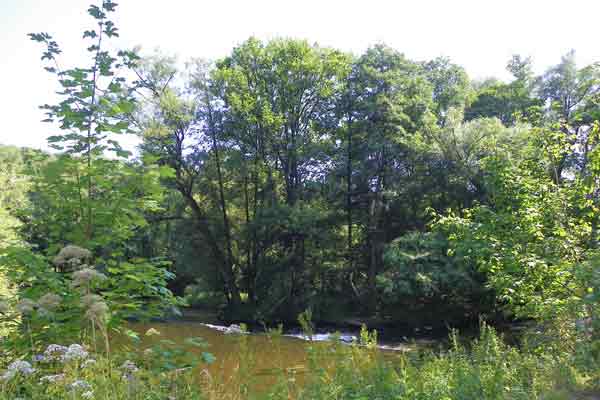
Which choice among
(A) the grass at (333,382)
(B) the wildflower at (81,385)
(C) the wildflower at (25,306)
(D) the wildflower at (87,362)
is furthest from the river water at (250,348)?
(C) the wildflower at (25,306)

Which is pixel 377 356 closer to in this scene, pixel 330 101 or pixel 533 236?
pixel 533 236

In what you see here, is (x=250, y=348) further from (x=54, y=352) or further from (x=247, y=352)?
(x=54, y=352)

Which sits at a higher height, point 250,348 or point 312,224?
point 312,224

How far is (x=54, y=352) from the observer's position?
10.8ft

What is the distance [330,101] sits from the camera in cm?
2592

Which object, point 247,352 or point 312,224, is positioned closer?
point 247,352

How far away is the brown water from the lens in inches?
146

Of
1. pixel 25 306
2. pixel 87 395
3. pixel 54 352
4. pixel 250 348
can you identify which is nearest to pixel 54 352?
pixel 54 352

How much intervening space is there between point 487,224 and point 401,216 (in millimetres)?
17013

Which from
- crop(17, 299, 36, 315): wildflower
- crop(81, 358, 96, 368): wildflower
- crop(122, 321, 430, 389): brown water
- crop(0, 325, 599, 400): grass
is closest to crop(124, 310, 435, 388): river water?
crop(122, 321, 430, 389): brown water

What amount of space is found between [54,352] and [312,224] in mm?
19706

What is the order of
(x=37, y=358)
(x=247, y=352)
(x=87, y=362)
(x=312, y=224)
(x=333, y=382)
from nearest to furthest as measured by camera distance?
(x=87, y=362) < (x=37, y=358) < (x=247, y=352) < (x=333, y=382) < (x=312, y=224)

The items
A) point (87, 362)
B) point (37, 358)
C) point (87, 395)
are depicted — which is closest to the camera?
point (87, 395)

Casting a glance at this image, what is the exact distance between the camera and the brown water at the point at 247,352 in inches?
146
